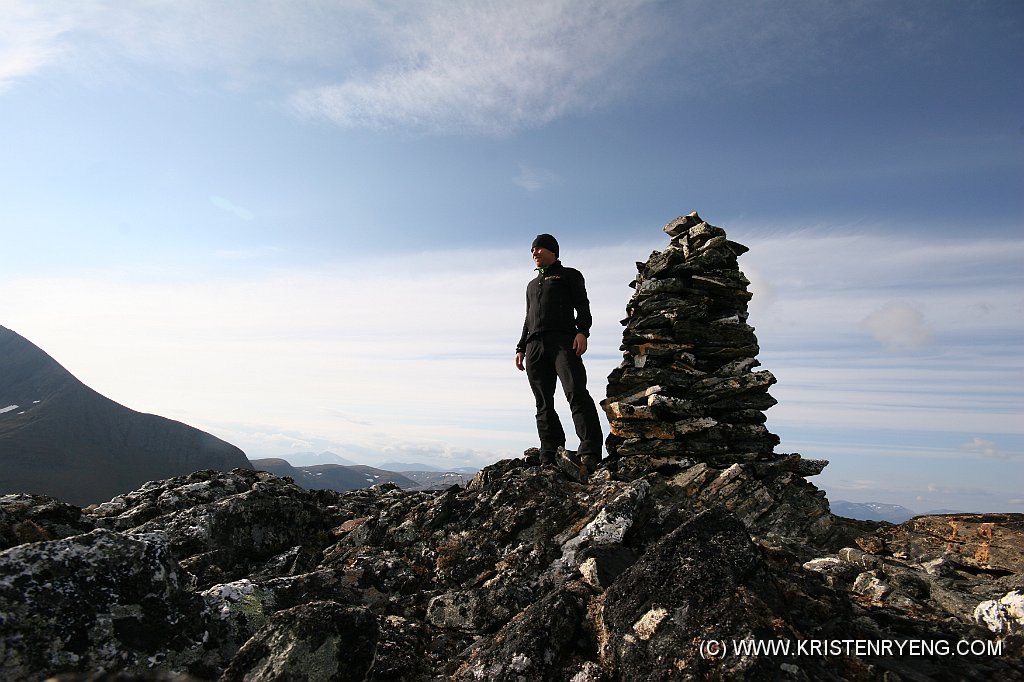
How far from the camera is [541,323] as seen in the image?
15.4 meters

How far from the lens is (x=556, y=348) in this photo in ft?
50.2

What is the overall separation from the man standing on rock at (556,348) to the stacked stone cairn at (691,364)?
3359 millimetres

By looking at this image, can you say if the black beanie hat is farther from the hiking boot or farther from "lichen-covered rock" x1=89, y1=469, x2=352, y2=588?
"lichen-covered rock" x1=89, y1=469, x2=352, y2=588

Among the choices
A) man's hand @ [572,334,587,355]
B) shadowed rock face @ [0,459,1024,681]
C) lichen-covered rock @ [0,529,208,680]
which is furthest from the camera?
man's hand @ [572,334,587,355]

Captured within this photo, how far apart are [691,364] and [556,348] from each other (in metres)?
6.12

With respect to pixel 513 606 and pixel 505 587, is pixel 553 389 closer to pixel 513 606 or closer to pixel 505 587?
pixel 505 587

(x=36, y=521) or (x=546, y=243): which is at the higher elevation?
(x=546, y=243)

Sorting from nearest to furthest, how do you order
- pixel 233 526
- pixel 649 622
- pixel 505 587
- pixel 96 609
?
pixel 649 622 → pixel 96 609 → pixel 505 587 → pixel 233 526

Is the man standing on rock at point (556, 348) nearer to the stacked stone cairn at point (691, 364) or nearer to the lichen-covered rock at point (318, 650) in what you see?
the stacked stone cairn at point (691, 364)

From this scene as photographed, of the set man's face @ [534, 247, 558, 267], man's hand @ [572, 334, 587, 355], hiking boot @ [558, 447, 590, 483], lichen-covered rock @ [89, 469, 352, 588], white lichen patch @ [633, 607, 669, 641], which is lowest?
lichen-covered rock @ [89, 469, 352, 588]

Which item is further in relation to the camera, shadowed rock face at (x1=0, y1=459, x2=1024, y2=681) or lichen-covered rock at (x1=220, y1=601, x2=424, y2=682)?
lichen-covered rock at (x1=220, y1=601, x2=424, y2=682)

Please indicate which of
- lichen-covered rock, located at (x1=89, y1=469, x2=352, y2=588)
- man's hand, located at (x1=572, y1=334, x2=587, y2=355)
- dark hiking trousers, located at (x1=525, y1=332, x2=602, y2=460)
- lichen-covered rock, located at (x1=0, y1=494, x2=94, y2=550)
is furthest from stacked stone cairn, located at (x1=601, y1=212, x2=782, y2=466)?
lichen-covered rock, located at (x1=0, y1=494, x2=94, y2=550)

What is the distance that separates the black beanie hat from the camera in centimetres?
1585

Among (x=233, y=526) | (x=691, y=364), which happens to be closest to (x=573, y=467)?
(x=691, y=364)
